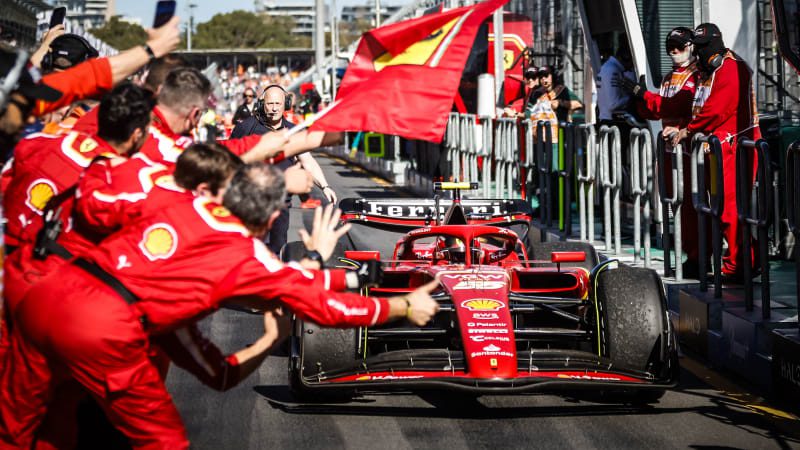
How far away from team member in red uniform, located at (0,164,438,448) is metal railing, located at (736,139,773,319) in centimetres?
424

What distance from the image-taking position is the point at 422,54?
264 inches

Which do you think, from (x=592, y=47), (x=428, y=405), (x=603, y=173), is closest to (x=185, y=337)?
(x=428, y=405)

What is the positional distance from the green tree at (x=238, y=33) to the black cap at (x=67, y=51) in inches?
5760

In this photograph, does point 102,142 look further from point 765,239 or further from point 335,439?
point 765,239

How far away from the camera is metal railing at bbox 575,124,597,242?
1324cm

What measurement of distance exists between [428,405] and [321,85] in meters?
43.6

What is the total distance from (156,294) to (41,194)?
1.23m

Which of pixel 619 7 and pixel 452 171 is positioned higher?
pixel 619 7

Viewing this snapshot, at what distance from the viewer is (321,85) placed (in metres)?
50.9

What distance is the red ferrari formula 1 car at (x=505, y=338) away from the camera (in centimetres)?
713

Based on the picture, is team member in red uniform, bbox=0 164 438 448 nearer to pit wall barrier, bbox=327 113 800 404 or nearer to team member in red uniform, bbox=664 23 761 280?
pit wall barrier, bbox=327 113 800 404

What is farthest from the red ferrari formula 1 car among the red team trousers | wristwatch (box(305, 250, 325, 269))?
the red team trousers

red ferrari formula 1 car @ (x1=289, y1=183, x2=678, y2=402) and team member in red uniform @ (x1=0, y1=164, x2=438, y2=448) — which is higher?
team member in red uniform @ (x1=0, y1=164, x2=438, y2=448)

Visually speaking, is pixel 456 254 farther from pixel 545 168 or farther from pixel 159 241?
pixel 545 168
